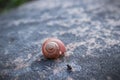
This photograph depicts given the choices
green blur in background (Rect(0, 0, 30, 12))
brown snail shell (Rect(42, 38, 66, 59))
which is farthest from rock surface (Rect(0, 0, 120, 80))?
green blur in background (Rect(0, 0, 30, 12))

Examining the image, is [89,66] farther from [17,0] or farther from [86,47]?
[17,0]

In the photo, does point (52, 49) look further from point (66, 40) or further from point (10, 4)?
point (10, 4)

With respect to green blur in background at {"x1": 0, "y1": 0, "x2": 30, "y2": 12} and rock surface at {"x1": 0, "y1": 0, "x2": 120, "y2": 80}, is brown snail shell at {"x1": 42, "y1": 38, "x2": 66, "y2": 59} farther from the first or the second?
green blur in background at {"x1": 0, "y1": 0, "x2": 30, "y2": 12}

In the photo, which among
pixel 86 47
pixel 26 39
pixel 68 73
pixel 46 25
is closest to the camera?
pixel 68 73

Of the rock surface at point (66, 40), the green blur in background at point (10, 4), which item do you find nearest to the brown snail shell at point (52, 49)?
the rock surface at point (66, 40)

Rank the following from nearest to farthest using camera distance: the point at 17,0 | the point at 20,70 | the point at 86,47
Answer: the point at 20,70
the point at 86,47
the point at 17,0

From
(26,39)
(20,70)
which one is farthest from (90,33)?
(20,70)

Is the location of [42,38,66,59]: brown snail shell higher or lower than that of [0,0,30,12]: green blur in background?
lower

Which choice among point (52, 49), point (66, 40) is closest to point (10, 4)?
point (66, 40)
